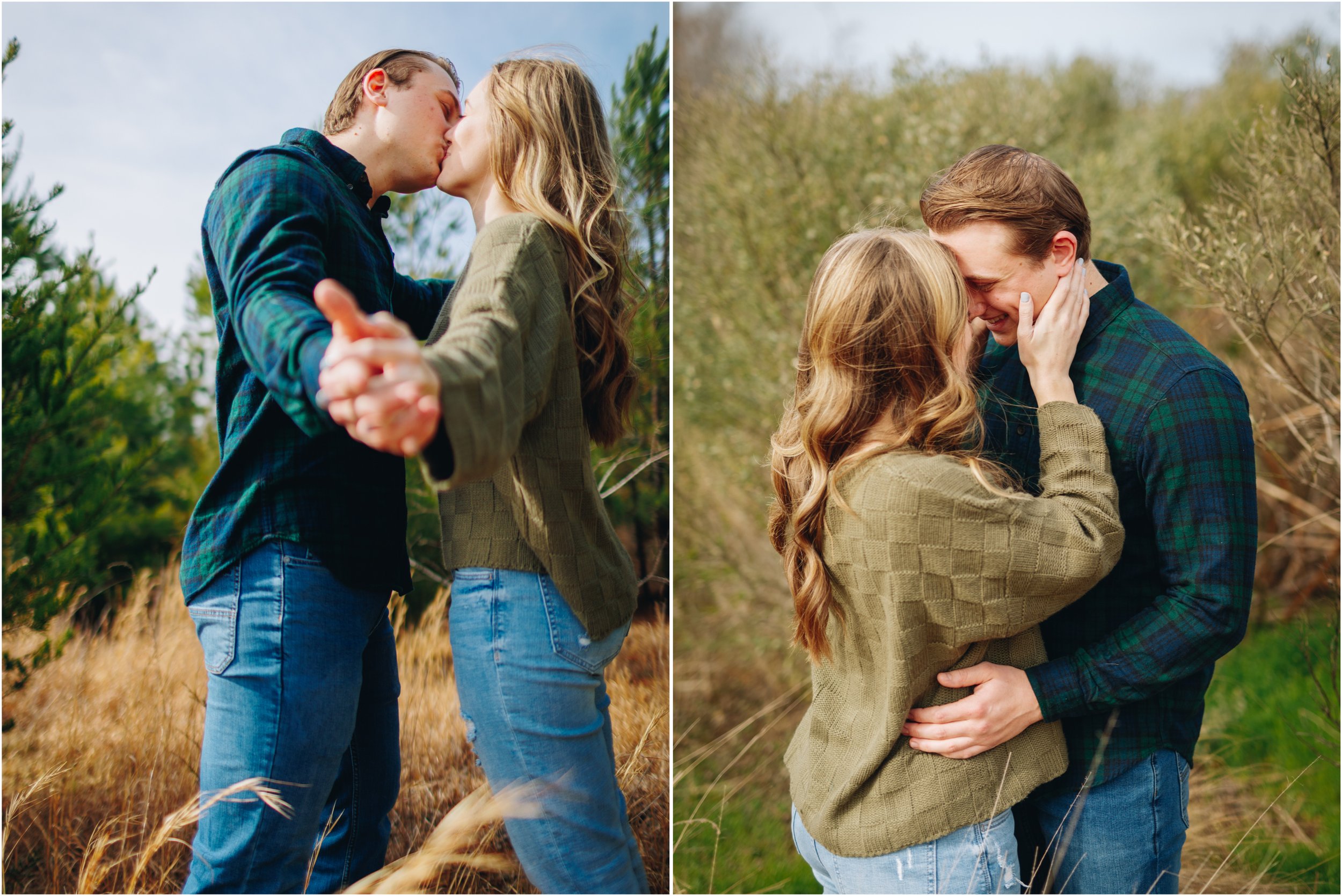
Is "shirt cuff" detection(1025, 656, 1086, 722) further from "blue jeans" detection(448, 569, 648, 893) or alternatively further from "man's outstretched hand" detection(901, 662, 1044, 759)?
"blue jeans" detection(448, 569, 648, 893)

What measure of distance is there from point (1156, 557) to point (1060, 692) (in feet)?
1.03

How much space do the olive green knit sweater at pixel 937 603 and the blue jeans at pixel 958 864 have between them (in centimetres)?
2

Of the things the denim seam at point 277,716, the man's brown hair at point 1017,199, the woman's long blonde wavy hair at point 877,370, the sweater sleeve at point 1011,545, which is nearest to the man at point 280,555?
the denim seam at point 277,716

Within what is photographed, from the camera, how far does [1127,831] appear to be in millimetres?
1476

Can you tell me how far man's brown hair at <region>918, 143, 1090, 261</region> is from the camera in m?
1.58

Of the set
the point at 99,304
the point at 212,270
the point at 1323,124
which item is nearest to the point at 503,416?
the point at 212,270

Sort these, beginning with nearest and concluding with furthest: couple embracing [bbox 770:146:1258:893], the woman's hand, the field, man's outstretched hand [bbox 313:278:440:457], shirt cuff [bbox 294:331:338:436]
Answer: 1. man's outstretched hand [bbox 313:278:440:457]
2. shirt cuff [bbox 294:331:338:436]
3. couple embracing [bbox 770:146:1258:893]
4. the woman's hand
5. the field

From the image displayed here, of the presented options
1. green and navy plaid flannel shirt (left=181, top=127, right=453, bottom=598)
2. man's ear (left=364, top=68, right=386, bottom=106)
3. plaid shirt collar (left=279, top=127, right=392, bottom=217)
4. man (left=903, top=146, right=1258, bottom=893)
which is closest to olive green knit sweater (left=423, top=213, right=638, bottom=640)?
green and navy plaid flannel shirt (left=181, top=127, right=453, bottom=598)

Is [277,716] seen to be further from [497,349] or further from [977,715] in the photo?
[977,715]

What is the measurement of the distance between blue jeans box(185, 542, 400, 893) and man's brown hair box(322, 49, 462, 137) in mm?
890

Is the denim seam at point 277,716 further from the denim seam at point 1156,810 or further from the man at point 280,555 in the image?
the denim seam at point 1156,810

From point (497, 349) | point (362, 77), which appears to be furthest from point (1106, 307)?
point (362, 77)

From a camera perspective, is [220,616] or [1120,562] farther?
[1120,562]

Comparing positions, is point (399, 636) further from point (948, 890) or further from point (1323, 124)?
point (1323, 124)
